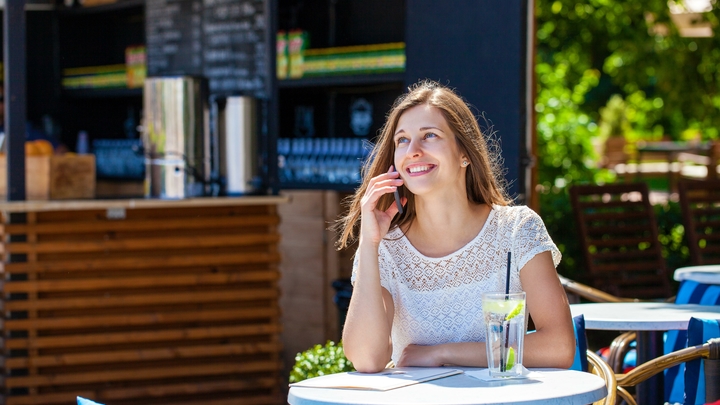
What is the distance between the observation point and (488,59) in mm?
4484

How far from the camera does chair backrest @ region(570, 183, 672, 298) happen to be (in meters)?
5.34

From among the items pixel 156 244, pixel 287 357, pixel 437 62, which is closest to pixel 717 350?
Answer: pixel 437 62

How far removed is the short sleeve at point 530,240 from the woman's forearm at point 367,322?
0.34 metres

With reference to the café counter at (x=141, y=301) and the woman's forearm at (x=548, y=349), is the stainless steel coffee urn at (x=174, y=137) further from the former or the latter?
the woman's forearm at (x=548, y=349)

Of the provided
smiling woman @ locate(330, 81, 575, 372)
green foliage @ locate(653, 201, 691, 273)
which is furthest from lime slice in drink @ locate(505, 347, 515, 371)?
green foliage @ locate(653, 201, 691, 273)

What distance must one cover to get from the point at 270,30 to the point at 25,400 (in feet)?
6.93

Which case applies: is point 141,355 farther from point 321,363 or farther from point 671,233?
point 671,233

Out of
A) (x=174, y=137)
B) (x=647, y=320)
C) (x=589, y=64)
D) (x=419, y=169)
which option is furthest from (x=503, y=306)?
(x=589, y=64)

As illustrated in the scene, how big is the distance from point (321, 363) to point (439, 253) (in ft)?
4.12

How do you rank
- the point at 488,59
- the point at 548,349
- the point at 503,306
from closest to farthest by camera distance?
the point at 503,306, the point at 548,349, the point at 488,59

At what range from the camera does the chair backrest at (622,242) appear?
534 cm

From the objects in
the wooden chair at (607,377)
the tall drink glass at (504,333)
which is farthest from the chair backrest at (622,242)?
the tall drink glass at (504,333)

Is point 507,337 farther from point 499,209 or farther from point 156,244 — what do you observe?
point 156,244

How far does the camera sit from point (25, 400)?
14.5 ft
